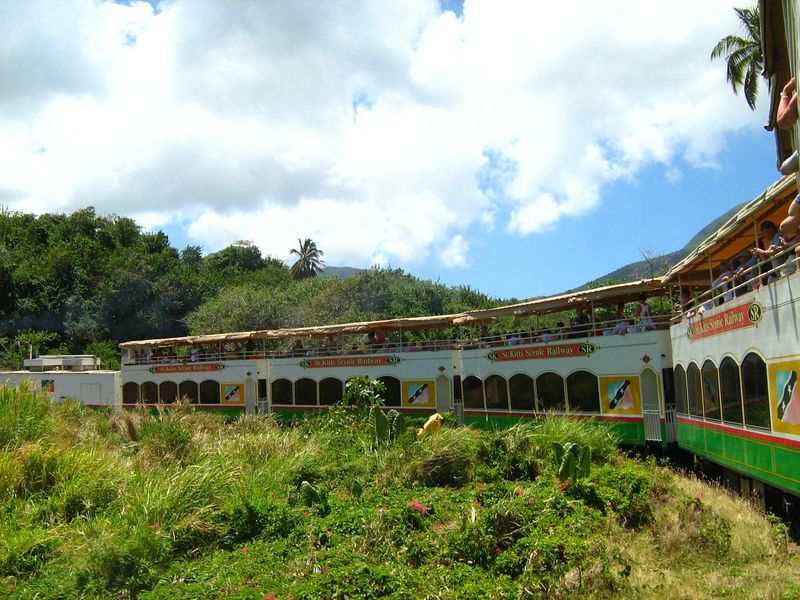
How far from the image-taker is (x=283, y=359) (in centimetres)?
2517

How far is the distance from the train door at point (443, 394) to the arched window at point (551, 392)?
4405 mm

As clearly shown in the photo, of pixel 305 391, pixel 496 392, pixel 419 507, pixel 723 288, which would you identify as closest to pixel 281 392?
pixel 305 391

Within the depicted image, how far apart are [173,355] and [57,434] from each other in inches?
776

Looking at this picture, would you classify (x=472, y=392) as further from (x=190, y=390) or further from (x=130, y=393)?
(x=130, y=393)

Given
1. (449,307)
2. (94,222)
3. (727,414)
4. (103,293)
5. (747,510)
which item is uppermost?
(94,222)

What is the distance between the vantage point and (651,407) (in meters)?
14.1

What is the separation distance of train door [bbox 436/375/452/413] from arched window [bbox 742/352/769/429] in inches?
487

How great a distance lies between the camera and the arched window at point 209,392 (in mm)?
26750

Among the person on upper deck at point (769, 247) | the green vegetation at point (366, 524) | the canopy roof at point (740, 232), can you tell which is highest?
the canopy roof at point (740, 232)

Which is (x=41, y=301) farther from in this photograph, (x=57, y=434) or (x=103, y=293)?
(x=57, y=434)

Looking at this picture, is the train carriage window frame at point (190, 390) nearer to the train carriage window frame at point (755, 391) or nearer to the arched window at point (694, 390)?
the arched window at point (694, 390)

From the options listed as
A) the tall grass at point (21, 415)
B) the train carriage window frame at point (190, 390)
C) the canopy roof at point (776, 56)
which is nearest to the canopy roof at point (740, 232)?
the canopy roof at point (776, 56)

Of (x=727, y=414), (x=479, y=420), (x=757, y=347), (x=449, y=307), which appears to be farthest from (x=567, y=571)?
(x=449, y=307)

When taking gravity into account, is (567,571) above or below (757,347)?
below
